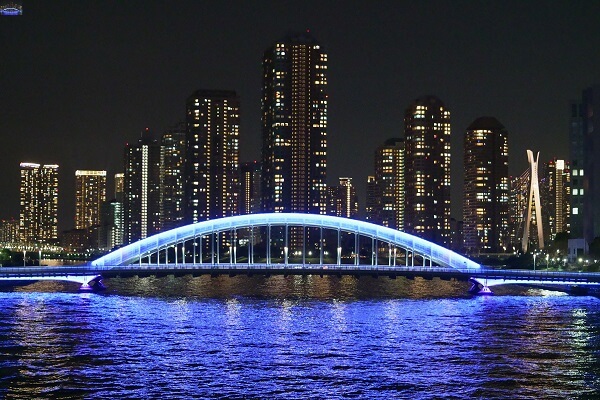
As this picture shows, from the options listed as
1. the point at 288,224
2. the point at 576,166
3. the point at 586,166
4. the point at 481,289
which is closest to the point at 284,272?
the point at 288,224

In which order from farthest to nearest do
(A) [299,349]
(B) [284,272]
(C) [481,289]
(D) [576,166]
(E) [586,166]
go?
(D) [576,166]
(E) [586,166]
(B) [284,272]
(C) [481,289]
(A) [299,349]

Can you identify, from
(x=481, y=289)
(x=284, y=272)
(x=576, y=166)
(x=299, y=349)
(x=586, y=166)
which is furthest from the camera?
(x=576, y=166)

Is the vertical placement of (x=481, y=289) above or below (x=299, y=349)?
above

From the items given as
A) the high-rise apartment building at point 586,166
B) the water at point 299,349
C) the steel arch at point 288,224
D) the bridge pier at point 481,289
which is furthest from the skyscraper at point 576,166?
the water at point 299,349

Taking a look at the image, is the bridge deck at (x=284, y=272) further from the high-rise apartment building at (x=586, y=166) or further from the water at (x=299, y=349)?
the high-rise apartment building at (x=586, y=166)

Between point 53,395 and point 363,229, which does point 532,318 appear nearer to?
point 53,395

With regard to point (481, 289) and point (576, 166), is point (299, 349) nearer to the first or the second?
point (481, 289)

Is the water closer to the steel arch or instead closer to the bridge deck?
the bridge deck

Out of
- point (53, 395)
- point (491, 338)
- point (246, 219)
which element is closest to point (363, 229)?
point (246, 219)
